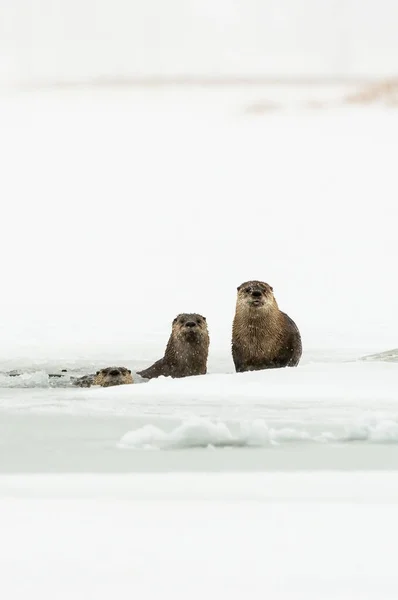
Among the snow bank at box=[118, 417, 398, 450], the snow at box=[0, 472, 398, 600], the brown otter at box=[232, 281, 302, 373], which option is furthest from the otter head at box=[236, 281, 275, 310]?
the snow at box=[0, 472, 398, 600]

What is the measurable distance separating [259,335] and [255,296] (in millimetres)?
337

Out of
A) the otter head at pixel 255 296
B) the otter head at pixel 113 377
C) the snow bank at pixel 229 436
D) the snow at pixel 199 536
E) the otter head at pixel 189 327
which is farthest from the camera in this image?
the otter head at pixel 189 327

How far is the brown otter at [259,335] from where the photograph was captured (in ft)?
31.8

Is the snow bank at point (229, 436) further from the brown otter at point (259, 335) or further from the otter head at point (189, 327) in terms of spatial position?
the otter head at point (189, 327)

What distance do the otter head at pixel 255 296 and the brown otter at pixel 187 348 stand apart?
54 centimetres

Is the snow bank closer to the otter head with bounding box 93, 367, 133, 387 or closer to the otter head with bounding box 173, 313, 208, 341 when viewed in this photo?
the otter head with bounding box 93, 367, 133, 387

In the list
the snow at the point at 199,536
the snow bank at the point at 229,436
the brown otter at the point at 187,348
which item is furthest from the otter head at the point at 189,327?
the snow at the point at 199,536

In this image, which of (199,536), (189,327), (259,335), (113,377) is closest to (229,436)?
(199,536)

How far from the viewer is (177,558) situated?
11.2 ft

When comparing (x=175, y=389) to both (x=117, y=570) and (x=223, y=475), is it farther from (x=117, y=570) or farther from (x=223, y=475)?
(x=117, y=570)

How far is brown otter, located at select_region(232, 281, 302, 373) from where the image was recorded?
9.68 meters

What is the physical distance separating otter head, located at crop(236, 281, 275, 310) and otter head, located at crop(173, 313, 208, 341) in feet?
1.70

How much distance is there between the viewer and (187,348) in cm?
1020

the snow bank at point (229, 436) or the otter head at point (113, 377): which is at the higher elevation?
the otter head at point (113, 377)
